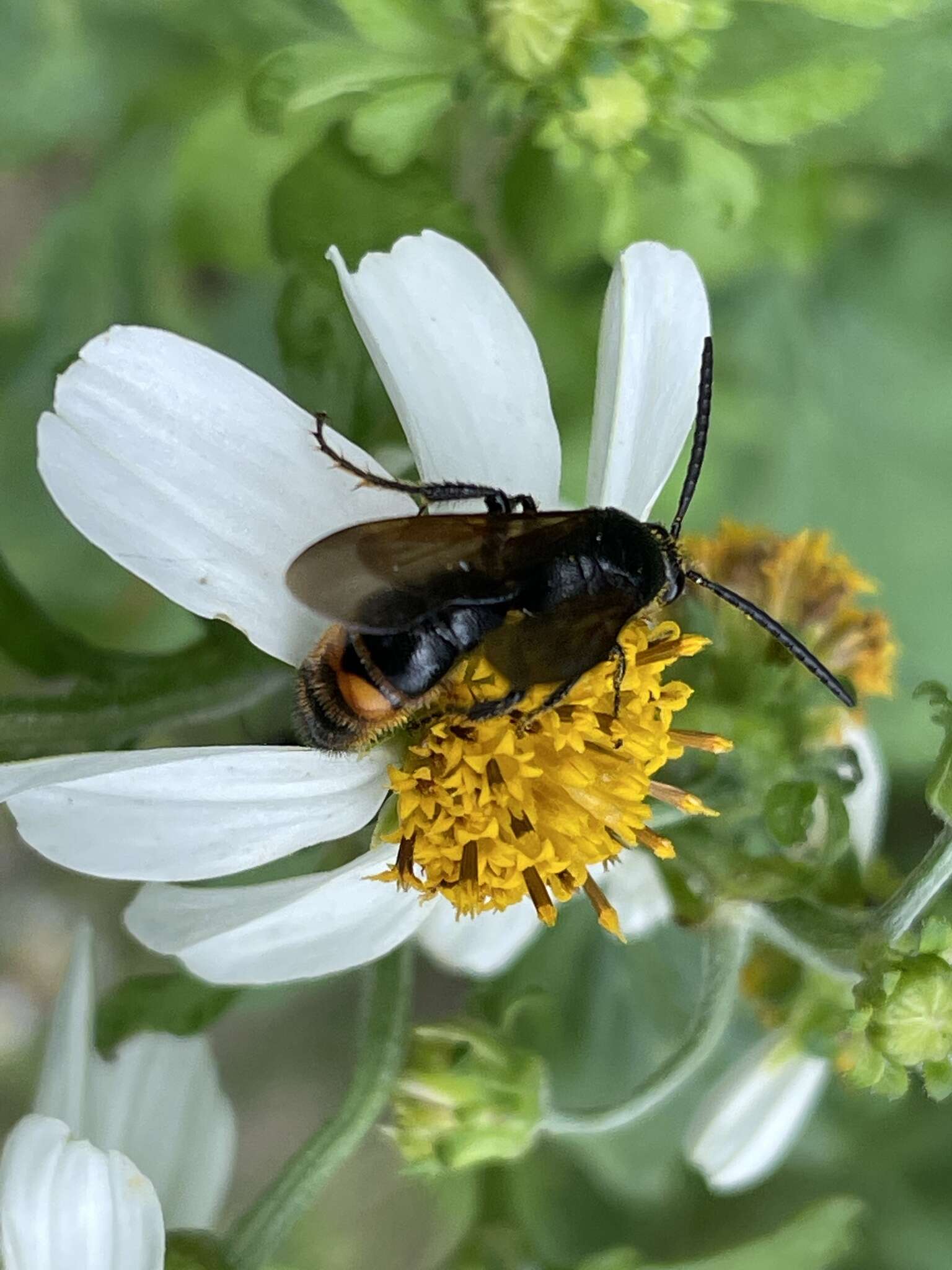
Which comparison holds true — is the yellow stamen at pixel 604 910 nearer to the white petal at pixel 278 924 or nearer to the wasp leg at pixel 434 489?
the white petal at pixel 278 924

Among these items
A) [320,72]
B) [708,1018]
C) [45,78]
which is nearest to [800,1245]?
[708,1018]

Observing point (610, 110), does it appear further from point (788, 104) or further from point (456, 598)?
point (456, 598)

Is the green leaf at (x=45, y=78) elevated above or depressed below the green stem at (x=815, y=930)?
above

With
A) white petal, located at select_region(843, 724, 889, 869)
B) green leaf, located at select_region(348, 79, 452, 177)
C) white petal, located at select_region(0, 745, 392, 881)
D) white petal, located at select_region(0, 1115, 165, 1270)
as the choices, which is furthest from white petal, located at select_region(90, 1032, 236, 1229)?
green leaf, located at select_region(348, 79, 452, 177)

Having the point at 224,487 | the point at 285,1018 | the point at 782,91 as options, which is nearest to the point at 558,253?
the point at 782,91

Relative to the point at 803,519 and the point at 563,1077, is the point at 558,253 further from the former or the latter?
the point at 563,1077

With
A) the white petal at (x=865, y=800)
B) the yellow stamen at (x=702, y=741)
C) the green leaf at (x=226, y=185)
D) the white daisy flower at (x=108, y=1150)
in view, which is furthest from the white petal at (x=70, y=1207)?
the green leaf at (x=226, y=185)
